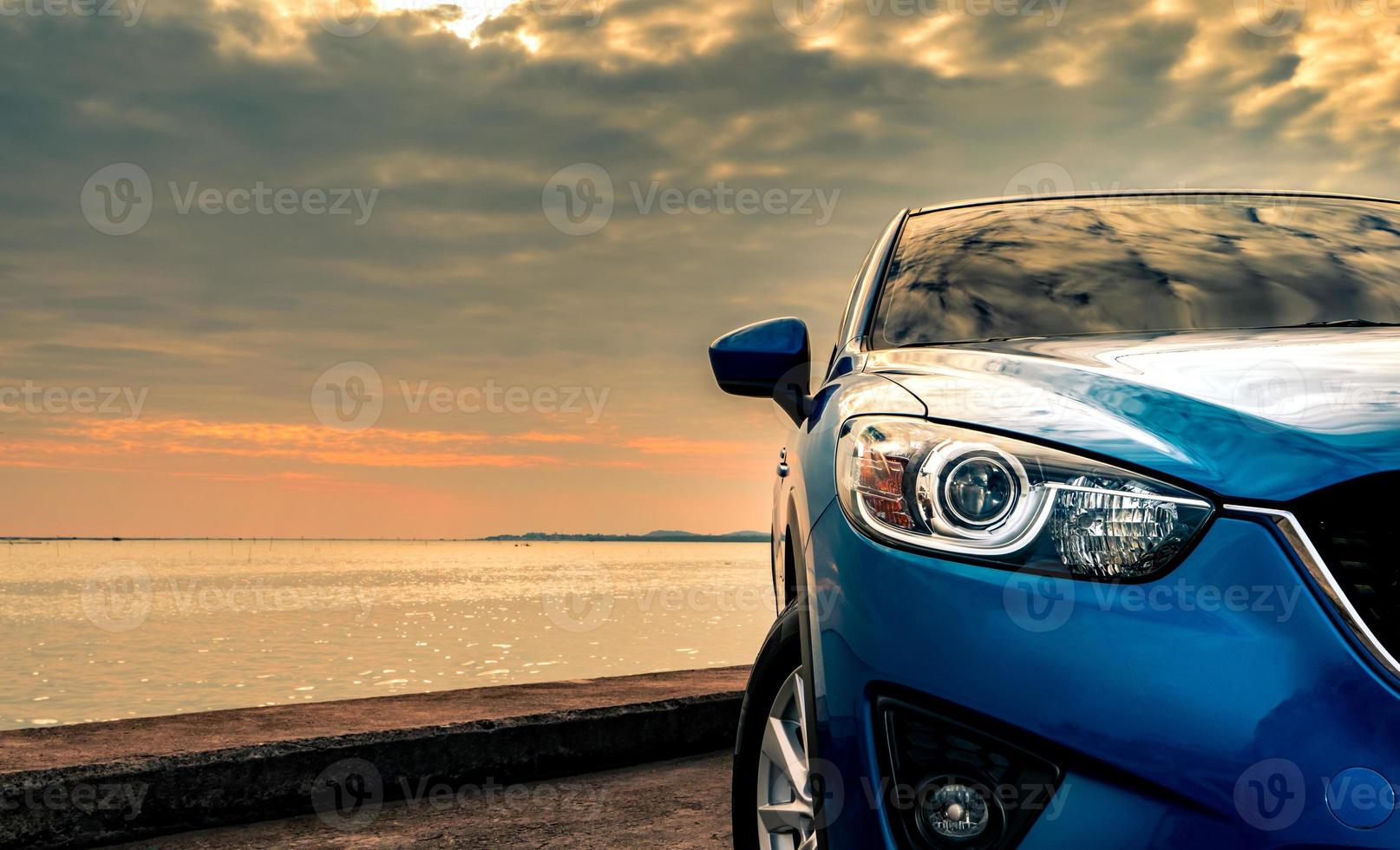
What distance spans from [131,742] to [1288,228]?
13.0ft

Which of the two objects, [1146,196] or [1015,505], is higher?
[1146,196]

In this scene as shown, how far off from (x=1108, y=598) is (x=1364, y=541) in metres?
0.30

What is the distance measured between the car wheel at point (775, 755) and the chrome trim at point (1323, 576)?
869 mm

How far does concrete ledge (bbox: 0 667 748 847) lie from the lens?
3342 mm

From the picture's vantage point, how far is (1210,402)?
1.54 meters

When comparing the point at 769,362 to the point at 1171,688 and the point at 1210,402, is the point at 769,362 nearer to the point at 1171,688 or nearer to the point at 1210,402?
the point at 1210,402

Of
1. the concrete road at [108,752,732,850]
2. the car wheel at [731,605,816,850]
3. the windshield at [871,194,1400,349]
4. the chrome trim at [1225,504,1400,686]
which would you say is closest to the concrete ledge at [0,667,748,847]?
the concrete road at [108,752,732,850]

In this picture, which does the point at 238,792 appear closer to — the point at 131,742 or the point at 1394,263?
the point at 131,742

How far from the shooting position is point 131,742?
3.91m

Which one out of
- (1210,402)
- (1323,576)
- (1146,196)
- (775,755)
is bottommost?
(775,755)

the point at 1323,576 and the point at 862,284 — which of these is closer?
the point at 1323,576

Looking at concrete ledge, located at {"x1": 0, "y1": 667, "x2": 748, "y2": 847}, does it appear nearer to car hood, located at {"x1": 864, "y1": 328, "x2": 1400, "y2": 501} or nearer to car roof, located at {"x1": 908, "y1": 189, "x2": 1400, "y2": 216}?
car roof, located at {"x1": 908, "y1": 189, "x2": 1400, "y2": 216}

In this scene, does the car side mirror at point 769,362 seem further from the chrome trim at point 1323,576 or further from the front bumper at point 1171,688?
the chrome trim at point 1323,576

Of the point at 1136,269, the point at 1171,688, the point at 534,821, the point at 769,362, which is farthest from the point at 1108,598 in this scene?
the point at 534,821
